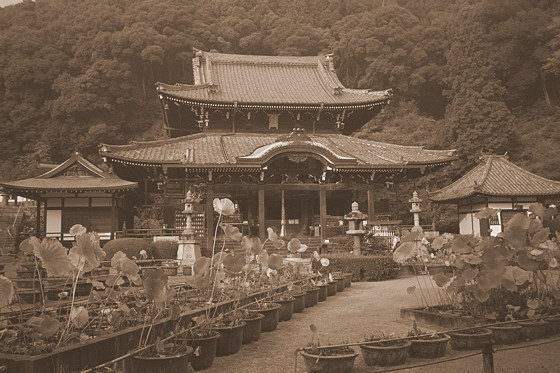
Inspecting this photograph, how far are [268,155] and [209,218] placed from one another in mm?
3399

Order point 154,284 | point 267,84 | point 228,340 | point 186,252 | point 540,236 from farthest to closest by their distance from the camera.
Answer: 1. point 267,84
2. point 186,252
3. point 540,236
4. point 228,340
5. point 154,284

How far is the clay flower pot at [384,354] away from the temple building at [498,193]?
55.9 feet

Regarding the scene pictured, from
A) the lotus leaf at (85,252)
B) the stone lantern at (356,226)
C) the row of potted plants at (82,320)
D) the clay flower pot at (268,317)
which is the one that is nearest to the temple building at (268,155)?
the stone lantern at (356,226)

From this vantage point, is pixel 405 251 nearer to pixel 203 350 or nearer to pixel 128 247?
pixel 203 350

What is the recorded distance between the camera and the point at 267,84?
2569 centimetres

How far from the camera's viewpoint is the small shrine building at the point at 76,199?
20953 millimetres

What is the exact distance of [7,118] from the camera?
40719mm

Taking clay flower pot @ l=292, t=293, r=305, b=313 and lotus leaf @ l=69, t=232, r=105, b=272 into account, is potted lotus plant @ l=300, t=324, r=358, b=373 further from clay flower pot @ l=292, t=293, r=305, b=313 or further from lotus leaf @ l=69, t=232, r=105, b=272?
clay flower pot @ l=292, t=293, r=305, b=313

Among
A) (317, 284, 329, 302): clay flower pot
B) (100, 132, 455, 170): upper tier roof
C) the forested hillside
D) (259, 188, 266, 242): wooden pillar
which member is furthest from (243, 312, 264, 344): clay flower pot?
the forested hillside

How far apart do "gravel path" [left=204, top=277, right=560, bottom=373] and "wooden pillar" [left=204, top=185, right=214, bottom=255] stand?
8452mm

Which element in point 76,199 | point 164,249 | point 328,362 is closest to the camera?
point 328,362

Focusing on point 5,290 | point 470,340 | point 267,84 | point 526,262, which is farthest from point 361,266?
point 267,84

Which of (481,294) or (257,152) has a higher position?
(257,152)

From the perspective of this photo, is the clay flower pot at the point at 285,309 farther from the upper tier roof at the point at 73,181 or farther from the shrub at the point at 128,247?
the upper tier roof at the point at 73,181
